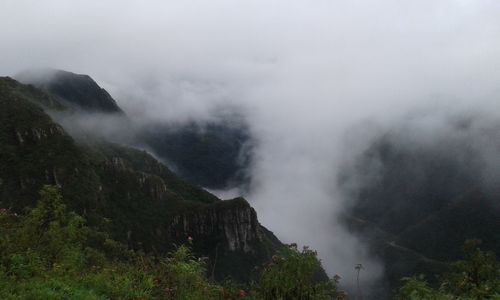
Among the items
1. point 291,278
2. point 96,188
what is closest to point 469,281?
point 291,278

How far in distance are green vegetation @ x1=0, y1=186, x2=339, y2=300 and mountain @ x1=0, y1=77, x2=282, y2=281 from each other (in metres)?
105

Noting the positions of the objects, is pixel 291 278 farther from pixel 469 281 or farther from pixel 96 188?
pixel 96 188

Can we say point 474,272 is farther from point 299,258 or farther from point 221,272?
point 221,272

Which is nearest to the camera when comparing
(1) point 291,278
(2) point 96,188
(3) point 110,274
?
(1) point 291,278

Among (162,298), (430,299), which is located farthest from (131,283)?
(430,299)

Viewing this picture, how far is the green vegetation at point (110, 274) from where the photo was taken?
497 inches

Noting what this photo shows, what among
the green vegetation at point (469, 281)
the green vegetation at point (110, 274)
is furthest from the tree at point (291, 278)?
the green vegetation at point (469, 281)

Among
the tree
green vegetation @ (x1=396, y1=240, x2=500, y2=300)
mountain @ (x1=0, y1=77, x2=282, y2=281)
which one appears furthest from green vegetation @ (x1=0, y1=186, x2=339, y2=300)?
mountain @ (x1=0, y1=77, x2=282, y2=281)

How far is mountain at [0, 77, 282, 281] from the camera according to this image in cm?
13938

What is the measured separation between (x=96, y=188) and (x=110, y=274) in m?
149

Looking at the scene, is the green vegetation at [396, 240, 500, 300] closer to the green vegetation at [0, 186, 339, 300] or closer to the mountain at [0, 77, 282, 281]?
the green vegetation at [0, 186, 339, 300]

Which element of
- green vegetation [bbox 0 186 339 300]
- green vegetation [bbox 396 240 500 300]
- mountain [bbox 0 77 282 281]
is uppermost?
mountain [bbox 0 77 282 281]

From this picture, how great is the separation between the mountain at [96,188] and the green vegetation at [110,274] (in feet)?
344

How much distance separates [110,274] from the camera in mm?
14758
